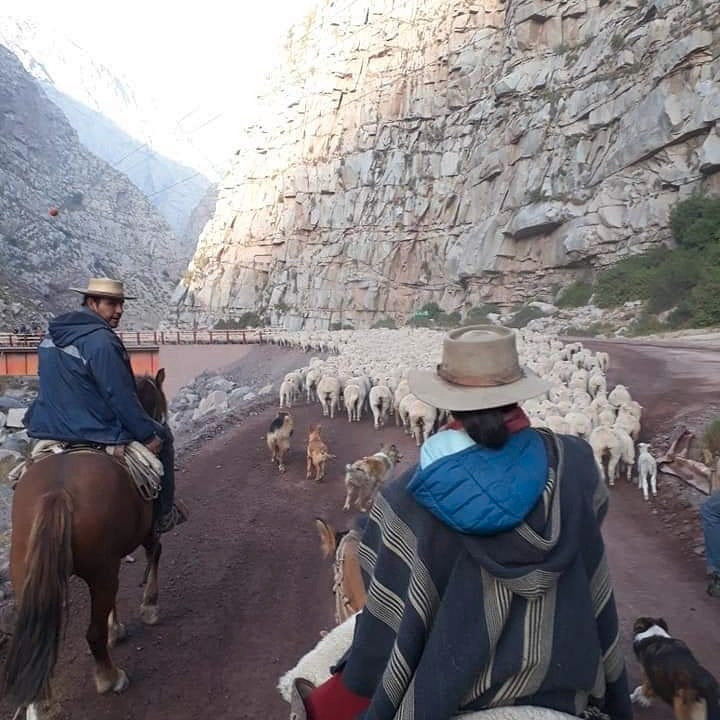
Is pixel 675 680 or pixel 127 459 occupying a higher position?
pixel 127 459

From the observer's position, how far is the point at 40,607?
140 inches

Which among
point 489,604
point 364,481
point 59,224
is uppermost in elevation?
point 59,224

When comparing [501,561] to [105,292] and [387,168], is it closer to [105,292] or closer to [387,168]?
[105,292]

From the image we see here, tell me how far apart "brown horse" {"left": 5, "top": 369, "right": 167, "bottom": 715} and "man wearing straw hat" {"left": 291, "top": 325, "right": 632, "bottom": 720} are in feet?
8.10

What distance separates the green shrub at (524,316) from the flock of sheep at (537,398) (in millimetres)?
16081

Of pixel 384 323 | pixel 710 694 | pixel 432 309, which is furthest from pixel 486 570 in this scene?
pixel 384 323

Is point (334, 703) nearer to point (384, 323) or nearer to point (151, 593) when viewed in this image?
point (151, 593)

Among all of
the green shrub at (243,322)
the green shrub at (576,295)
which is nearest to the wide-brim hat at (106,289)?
the green shrub at (576,295)

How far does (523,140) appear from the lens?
138 ft

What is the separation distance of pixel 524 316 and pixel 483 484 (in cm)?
3676

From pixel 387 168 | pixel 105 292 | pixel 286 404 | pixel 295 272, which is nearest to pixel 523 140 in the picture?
pixel 387 168

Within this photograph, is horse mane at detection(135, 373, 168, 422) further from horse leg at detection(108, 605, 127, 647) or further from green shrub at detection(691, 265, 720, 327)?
green shrub at detection(691, 265, 720, 327)

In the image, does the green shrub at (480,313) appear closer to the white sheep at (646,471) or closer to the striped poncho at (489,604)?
the white sheep at (646,471)

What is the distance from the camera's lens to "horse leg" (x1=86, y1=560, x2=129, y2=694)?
4.00 metres
